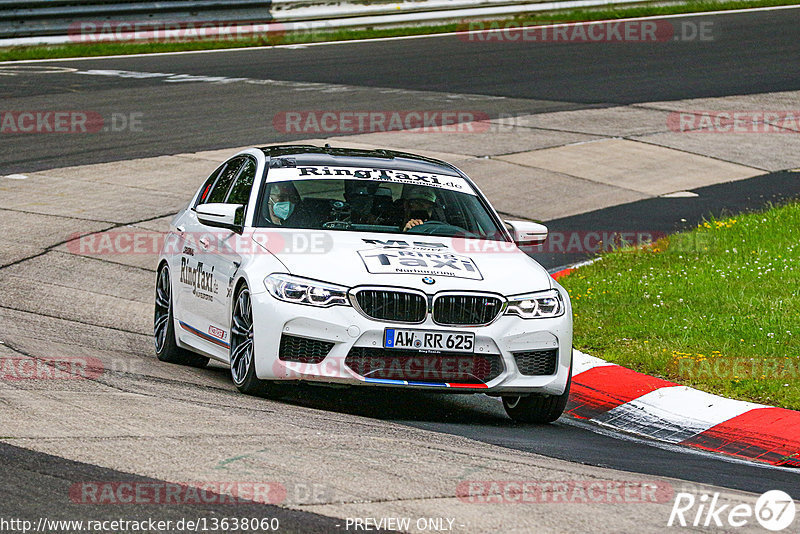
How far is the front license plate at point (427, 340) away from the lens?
761 cm

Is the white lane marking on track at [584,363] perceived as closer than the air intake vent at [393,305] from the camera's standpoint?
No

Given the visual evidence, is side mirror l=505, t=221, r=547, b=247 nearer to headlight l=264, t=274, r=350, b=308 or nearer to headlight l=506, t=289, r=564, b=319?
headlight l=506, t=289, r=564, b=319

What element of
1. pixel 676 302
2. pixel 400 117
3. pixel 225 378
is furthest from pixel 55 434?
pixel 400 117

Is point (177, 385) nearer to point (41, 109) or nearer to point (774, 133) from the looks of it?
point (41, 109)

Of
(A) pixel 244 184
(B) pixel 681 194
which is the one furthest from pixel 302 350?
(B) pixel 681 194

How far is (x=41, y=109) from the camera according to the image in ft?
68.0

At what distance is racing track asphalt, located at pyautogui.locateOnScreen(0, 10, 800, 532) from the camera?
1541 cm

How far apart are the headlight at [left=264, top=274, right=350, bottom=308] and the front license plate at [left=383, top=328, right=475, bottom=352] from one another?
329mm
